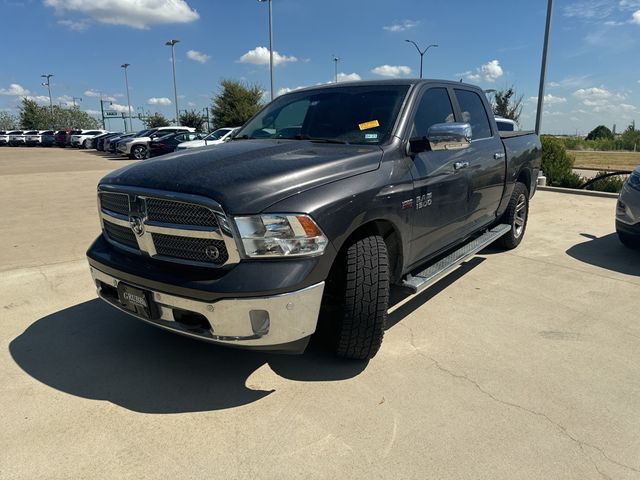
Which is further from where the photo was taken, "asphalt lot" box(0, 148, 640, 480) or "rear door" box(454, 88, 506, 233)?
"rear door" box(454, 88, 506, 233)

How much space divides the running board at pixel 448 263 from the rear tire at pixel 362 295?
1.73 feet

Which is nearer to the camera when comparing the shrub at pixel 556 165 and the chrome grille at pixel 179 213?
the chrome grille at pixel 179 213

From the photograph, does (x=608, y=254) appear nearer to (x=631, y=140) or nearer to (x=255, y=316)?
(x=255, y=316)

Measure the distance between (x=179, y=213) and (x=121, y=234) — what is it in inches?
27.7

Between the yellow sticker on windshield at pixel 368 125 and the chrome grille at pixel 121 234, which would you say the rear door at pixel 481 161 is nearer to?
the yellow sticker on windshield at pixel 368 125

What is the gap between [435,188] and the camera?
142 inches

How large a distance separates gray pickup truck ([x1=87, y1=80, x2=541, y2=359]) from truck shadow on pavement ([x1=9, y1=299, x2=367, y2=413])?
0.36 m

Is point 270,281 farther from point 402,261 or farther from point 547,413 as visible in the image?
point 547,413

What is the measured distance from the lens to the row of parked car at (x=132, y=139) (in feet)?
68.2

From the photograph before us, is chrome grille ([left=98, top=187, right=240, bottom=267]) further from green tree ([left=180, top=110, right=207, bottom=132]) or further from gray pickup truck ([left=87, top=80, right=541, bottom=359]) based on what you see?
green tree ([left=180, top=110, right=207, bottom=132])

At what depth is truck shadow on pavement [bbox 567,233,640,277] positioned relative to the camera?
5.28 meters

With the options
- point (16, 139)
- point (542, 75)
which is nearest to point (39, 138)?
point (16, 139)

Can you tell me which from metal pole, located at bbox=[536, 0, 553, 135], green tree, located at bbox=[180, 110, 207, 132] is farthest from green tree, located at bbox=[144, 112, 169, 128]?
metal pole, located at bbox=[536, 0, 553, 135]

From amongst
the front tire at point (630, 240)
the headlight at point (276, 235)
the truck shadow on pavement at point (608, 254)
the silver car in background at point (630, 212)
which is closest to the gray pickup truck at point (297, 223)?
the headlight at point (276, 235)
